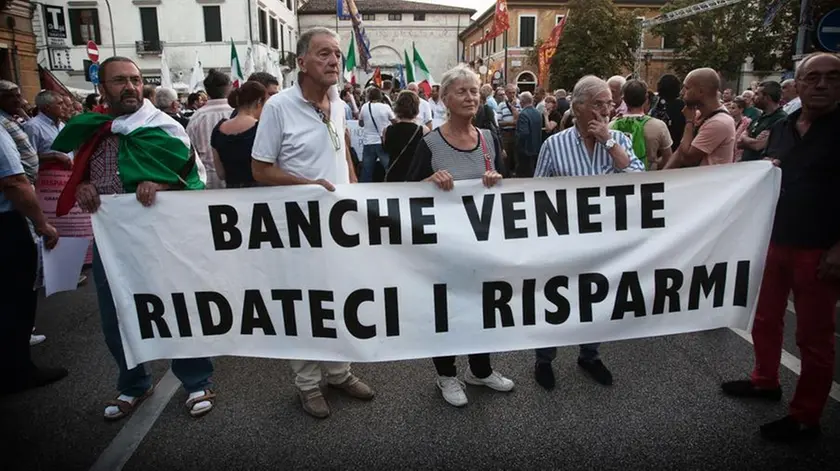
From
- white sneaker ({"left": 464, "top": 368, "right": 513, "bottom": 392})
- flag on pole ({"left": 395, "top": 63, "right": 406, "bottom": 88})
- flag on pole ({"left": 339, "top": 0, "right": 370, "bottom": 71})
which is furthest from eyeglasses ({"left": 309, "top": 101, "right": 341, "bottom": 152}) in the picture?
flag on pole ({"left": 395, "top": 63, "right": 406, "bottom": 88})

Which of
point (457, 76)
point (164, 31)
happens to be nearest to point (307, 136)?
point (457, 76)

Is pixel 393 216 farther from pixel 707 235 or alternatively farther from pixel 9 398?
pixel 9 398

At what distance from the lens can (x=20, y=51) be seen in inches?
781

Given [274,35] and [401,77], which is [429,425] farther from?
[274,35]

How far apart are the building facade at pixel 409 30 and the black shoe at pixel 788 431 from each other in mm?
59823

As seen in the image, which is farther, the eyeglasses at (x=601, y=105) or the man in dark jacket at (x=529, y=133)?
the man in dark jacket at (x=529, y=133)

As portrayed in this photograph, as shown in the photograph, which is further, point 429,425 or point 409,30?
point 409,30

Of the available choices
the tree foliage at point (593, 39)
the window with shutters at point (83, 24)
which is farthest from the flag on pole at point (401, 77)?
the window with shutters at point (83, 24)

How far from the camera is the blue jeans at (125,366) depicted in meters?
3.06

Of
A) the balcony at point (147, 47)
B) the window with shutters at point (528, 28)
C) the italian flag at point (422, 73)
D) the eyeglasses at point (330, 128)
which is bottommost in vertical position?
the eyeglasses at point (330, 128)

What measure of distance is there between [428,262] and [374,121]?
262 inches

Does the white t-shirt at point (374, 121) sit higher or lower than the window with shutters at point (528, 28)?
lower

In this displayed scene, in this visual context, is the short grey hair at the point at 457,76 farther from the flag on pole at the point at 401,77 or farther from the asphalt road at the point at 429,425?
the flag on pole at the point at 401,77

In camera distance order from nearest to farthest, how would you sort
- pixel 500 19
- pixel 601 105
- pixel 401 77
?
1. pixel 601 105
2. pixel 401 77
3. pixel 500 19
